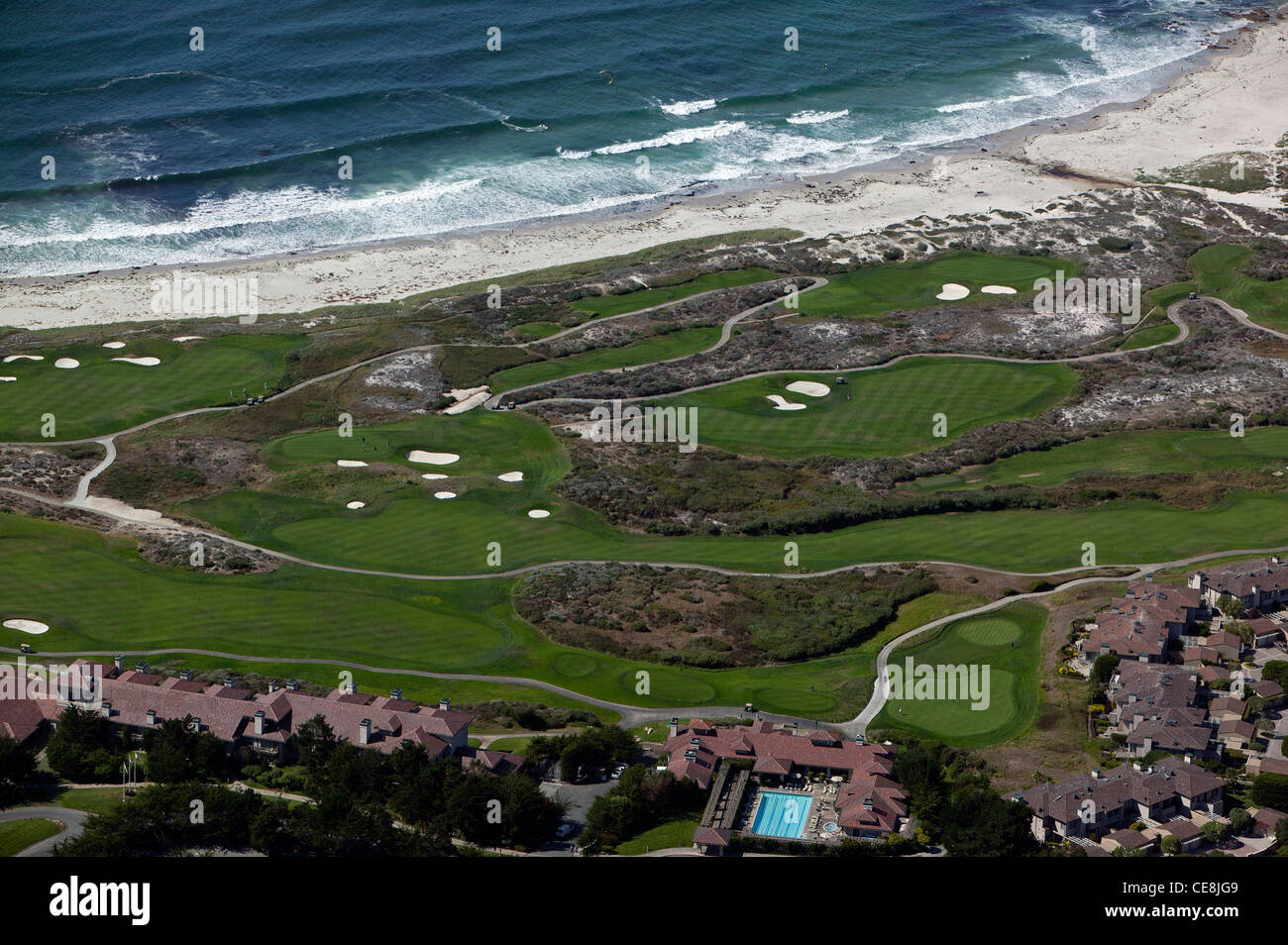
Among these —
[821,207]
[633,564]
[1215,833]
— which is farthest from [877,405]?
[1215,833]

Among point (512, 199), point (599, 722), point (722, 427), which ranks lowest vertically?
point (599, 722)

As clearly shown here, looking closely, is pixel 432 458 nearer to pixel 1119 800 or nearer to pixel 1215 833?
pixel 1119 800

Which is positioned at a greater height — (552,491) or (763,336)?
(763,336)

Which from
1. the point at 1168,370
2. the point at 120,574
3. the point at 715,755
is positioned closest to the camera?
the point at 715,755

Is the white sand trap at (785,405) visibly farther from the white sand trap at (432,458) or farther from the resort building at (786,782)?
the resort building at (786,782)

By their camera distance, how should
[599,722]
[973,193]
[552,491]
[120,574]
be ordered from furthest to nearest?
[973,193] → [552,491] → [120,574] → [599,722]

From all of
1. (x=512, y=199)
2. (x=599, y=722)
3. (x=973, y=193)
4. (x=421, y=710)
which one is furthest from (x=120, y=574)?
(x=973, y=193)

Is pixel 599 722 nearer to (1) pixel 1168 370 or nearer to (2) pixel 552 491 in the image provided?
(2) pixel 552 491

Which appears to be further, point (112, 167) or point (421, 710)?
point (112, 167)
